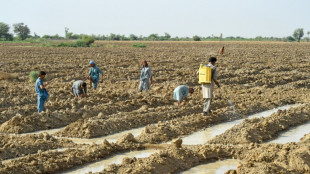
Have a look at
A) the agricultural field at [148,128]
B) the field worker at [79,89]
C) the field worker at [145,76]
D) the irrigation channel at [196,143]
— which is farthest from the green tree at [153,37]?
the irrigation channel at [196,143]

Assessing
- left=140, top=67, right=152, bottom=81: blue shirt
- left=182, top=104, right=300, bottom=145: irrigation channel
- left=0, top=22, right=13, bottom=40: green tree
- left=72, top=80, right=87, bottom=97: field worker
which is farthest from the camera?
left=0, top=22, right=13, bottom=40: green tree

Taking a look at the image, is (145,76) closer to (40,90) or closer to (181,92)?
(181,92)

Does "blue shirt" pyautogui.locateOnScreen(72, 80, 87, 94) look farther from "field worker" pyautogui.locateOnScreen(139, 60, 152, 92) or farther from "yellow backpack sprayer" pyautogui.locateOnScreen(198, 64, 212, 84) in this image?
"yellow backpack sprayer" pyautogui.locateOnScreen(198, 64, 212, 84)

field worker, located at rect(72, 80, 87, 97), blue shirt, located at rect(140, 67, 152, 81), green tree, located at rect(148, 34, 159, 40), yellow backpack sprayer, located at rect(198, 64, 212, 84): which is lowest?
green tree, located at rect(148, 34, 159, 40)

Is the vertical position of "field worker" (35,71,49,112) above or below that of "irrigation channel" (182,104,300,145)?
above

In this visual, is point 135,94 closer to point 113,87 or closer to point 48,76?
point 113,87

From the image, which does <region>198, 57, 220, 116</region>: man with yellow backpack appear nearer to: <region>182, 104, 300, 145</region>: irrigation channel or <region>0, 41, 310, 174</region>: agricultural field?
<region>0, 41, 310, 174</region>: agricultural field

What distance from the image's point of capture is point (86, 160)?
710cm

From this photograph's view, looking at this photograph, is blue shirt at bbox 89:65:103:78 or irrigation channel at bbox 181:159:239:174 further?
blue shirt at bbox 89:65:103:78

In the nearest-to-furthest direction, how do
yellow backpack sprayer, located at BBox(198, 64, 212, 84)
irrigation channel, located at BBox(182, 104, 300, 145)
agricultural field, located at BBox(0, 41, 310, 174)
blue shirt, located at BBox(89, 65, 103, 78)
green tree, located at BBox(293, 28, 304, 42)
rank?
agricultural field, located at BBox(0, 41, 310, 174) < irrigation channel, located at BBox(182, 104, 300, 145) < yellow backpack sprayer, located at BBox(198, 64, 212, 84) < blue shirt, located at BBox(89, 65, 103, 78) < green tree, located at BBox(293, 28, 304, 42)

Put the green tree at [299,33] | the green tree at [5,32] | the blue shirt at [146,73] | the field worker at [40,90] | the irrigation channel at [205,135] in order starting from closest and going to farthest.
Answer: the irrigation channel at [205,135], the field worker at [40,90], the blue shirt at [146,73], the green tree at [5,32], the green tree at [299,33]

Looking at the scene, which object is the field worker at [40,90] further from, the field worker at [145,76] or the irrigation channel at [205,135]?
the irrigation channel at [205,135]

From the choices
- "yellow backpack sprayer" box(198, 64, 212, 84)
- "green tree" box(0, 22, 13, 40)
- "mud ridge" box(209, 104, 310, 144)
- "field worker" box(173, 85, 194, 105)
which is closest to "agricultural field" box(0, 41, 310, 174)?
"mud ridge" box(209, 104, 310, 144)

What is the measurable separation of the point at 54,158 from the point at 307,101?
27.5ft
